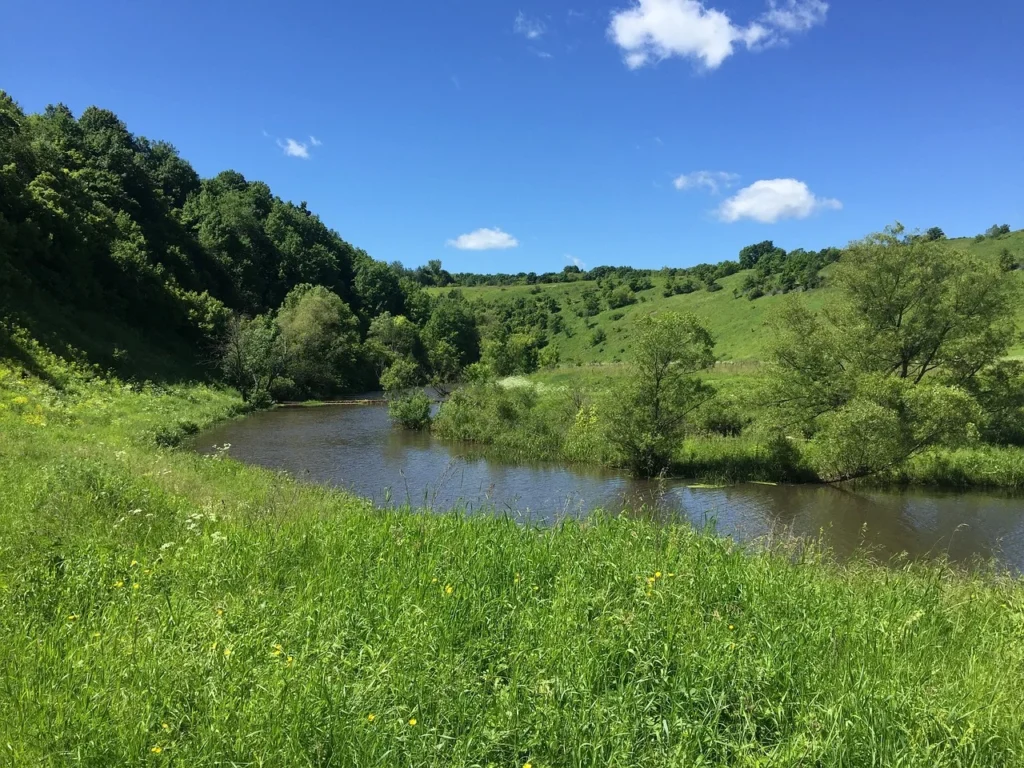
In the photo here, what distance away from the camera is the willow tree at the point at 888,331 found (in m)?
24.0

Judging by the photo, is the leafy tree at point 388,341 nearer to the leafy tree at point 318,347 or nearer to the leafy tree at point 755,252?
the leafy tree at point 318,347

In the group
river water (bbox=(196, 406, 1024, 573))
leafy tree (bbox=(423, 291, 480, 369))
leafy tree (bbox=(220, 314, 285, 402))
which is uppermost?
leafy tree (bbox=(423, 291, 480, 369))

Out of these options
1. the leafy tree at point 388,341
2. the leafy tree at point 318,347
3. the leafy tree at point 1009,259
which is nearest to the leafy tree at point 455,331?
the leafy tree at point 388,341

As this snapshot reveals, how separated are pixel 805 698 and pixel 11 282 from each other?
129 feet

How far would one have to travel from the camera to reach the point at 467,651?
4.18 metres

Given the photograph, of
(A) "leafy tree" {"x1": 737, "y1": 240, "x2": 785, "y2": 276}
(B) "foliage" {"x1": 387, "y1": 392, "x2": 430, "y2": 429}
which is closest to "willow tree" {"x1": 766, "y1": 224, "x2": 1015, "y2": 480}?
(B) "foliage" {"x1": 387, "y1": 392, "x2": 430, "y2": 429}

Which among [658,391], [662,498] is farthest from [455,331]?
[662,498]

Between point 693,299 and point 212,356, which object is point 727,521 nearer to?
point 212,356

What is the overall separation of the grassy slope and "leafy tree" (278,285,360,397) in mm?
27503

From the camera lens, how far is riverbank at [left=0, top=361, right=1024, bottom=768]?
3.19 metres

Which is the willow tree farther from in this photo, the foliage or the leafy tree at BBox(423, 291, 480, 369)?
the leafy tree at BBox(423, 291, 480, 369)

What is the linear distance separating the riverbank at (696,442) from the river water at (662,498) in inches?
A: 45.4

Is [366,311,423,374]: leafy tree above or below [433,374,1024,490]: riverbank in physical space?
above

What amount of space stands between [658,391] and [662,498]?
5.06 metres
